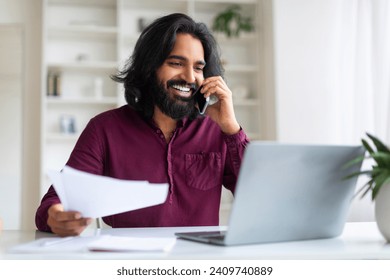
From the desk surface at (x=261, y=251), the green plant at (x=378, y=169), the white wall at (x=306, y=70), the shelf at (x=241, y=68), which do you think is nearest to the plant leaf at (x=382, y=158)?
the green plant at (x=378, y=169)

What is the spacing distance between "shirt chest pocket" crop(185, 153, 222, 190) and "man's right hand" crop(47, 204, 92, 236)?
638 millimetres

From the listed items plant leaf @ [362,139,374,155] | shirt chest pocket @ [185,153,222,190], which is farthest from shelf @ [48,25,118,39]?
plant leaf @ [362,139,374,155]

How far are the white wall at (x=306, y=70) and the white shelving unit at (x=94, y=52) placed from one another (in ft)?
1.20

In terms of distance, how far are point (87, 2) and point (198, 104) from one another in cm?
318

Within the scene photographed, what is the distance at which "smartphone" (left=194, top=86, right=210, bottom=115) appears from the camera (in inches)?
75.0

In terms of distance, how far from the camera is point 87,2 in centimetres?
476

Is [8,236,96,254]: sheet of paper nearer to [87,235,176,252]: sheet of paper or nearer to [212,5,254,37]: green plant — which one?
[87,235,176,252]: sheet of paper

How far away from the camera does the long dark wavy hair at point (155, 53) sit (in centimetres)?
200

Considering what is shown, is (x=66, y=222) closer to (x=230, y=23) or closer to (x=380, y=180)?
(x=380, y=180)

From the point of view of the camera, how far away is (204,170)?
1912mm

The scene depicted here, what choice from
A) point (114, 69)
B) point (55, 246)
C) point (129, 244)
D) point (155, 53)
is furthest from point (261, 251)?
point (114, 69)

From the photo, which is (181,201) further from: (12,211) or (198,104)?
(12,211)
